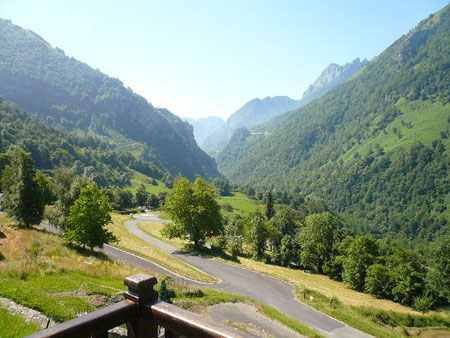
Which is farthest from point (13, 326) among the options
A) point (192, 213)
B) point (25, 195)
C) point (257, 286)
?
point (192, 213)

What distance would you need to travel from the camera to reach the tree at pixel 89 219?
31781 millimetres

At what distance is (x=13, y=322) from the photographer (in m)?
10.9

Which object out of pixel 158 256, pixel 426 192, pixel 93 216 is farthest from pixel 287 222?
pixel 426 192

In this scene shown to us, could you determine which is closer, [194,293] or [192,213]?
[194,293]

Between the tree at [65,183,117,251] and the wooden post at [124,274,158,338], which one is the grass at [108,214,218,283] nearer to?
the tree at [65,183,117,251]

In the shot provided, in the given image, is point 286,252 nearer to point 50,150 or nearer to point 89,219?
point 89,219

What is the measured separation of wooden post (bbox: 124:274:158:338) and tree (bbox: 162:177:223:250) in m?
43.0

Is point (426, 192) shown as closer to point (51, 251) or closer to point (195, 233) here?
point (195, 233)

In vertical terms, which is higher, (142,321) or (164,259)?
(142,321)

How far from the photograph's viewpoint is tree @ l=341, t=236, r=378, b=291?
4698 cm

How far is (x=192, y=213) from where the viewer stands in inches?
1865

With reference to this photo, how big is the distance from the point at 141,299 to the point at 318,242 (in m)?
57.7

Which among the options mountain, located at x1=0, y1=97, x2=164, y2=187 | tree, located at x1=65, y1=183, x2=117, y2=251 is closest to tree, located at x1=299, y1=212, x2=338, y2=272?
tree, located at x1=65, y1=183, x2=117, y2=251

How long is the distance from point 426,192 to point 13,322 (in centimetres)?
23703
